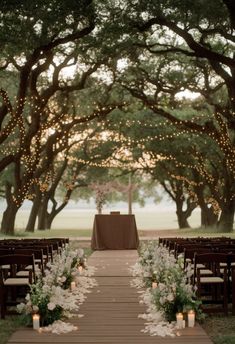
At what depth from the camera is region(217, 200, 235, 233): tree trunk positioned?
35.1 metres

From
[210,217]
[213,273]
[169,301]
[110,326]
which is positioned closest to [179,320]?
[169,301]

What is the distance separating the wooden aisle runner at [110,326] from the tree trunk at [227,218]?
75.1 ft

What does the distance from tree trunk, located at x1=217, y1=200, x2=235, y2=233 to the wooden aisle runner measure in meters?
22.9

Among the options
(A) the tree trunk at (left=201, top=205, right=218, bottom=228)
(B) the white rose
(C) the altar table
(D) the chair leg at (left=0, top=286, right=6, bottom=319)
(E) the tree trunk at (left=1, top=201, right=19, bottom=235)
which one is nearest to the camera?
(B) the white rose

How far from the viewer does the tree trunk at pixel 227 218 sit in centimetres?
3512

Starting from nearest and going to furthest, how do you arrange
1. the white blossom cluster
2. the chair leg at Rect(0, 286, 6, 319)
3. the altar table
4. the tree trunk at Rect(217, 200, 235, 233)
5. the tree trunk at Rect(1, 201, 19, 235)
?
the white blossom cluster, the chair leg at Rect(0, 286, 6, 319), the altar table, the tree trunk at Rect(1, 201, 19, 235), the tree trunk at Rect(217, 200, 235, 233)

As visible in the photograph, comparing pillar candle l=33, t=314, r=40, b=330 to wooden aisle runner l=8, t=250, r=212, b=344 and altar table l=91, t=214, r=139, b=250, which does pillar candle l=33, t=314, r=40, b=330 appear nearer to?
wooden aisle runner l=8, t=250, r=212, b=344

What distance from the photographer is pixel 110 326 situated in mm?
8508

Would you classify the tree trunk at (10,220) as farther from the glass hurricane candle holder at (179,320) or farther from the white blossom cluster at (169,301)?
the glass hurricane candle holder at (179,320)

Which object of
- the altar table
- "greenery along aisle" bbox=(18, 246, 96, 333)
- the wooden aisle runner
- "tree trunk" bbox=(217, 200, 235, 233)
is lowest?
the wooden aisle runner

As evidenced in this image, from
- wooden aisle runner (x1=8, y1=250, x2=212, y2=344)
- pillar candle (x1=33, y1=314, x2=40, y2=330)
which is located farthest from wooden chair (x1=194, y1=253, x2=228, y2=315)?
pillar candle (x1=33, y1=314, x2=40, y2=330)

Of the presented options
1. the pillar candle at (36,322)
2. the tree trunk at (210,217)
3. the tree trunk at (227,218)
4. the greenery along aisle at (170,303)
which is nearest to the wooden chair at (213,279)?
the greenery along aisle at (170,303)

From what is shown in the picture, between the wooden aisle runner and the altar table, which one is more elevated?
A: the altar table

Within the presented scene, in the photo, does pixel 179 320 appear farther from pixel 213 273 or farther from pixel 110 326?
pixel 213 273
